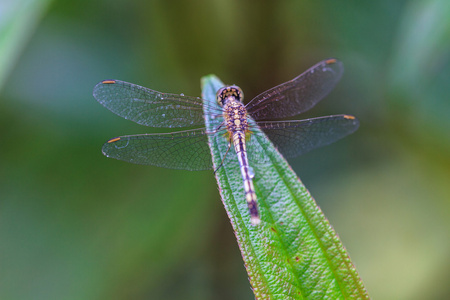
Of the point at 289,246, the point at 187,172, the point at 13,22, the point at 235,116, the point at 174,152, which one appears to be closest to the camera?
the point at 289,246

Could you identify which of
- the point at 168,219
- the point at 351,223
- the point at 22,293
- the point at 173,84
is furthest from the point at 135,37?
the point at 351,223

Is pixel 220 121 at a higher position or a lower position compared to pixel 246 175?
higher

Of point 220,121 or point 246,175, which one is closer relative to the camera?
point 246,175

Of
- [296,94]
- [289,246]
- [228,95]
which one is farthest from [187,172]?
[289,246]

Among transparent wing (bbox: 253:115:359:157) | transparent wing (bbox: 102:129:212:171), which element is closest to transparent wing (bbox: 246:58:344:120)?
transparent wing (bbox: 253:115:359:157)

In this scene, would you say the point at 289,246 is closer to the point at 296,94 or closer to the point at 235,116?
the point at 235,116

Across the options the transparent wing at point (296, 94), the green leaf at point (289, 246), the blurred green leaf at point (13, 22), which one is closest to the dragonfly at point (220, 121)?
the transparent wing at point (296, 94)

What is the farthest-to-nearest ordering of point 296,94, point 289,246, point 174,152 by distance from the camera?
1. point 296,94
2. point 174,152
3. point 289,246
